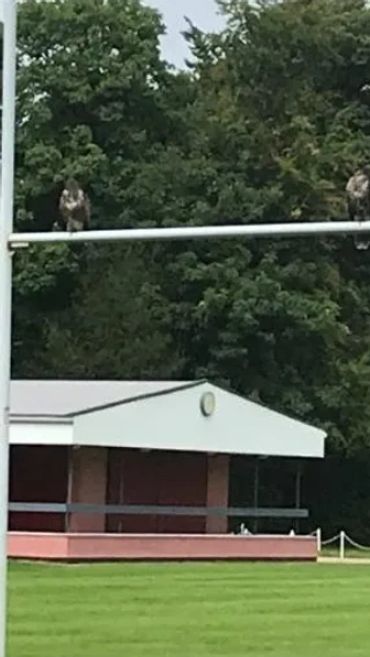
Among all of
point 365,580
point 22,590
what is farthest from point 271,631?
point 365,580

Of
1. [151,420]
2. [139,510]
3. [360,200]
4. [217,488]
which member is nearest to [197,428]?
[151,420]

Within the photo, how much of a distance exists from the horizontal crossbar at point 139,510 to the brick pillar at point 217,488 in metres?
0.24

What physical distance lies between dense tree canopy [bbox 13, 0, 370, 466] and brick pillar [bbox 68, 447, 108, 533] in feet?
47.8

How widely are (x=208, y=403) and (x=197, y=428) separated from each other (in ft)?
2.00

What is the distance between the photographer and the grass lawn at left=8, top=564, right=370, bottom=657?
23.8 m

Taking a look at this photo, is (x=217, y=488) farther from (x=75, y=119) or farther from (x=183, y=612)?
(x=183, y=612)

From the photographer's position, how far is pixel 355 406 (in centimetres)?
6141

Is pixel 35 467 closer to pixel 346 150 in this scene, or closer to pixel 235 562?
pixel 235 562

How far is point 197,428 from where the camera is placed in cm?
4616

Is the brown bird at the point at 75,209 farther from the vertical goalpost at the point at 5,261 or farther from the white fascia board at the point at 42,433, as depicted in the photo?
the white fascia board at the point at 42,433

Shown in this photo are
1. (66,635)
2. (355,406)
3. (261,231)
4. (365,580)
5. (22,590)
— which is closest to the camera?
(261,231)

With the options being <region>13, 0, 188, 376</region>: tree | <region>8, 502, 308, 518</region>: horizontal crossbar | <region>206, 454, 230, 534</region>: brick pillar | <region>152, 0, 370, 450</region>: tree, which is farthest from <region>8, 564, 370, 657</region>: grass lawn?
<region>13, 0, 188, 376</region>: tree

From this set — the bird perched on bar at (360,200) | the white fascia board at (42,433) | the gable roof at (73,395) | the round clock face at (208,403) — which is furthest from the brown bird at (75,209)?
the round clock face at (208,403)

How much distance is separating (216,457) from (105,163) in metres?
15.6
